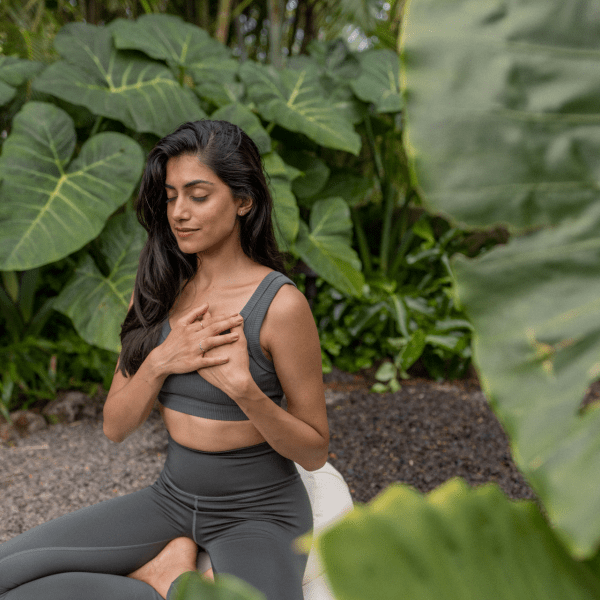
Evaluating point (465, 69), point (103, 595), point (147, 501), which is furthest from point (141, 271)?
point (465, 69)

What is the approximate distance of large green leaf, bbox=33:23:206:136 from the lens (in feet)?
7.22

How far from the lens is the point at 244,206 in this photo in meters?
1.11

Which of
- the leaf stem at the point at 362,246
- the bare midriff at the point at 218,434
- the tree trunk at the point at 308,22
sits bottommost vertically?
the leaf stem at the point at 362,246

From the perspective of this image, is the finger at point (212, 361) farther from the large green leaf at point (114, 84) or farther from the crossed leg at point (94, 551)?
the large green leaf at point (114, 84)

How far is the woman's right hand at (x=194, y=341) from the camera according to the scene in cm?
99

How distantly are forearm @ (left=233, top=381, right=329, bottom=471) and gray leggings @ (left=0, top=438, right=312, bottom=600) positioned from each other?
0.07 meters

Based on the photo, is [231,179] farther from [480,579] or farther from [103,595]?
[480,579]

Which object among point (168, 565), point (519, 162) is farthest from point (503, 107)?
point (168, 565)

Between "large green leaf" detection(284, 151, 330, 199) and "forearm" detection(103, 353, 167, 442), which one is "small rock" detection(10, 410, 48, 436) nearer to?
"forearm" detection(103, 353, 167, 442)

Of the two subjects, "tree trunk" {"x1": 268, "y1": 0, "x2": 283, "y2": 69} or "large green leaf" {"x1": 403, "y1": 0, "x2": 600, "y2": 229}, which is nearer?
"large green leaf" {"x1": 403, "y1": 0, "x2": 600, "y2": 229}

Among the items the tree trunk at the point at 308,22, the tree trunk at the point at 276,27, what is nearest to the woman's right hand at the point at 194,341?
the tree trunk at the point at 276,27

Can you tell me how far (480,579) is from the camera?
0.18m

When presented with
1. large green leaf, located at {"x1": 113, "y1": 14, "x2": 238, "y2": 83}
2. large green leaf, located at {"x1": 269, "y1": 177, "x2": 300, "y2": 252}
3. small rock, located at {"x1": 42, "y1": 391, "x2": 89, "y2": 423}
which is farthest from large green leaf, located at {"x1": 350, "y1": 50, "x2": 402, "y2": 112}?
small rock, located at {"x1": 42, "y1": 391, "x2": 89, "y2": 423}

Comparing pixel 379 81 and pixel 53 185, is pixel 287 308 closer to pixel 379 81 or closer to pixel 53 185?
pixel 53 185
